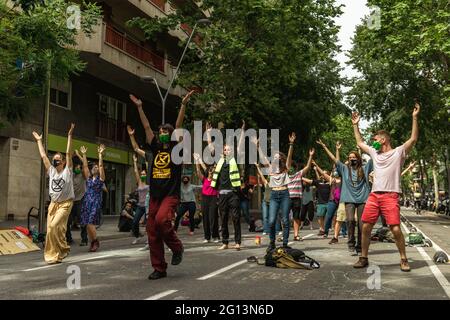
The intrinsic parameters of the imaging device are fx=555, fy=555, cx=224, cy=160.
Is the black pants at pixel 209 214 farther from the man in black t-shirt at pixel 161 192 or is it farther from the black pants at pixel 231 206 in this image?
the man in black t-shirt at pixel 161 192

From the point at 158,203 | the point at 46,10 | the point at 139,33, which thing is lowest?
the point at 158,203

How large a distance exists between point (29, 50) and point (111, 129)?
1529 centimetres

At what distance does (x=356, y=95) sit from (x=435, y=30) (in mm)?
10551

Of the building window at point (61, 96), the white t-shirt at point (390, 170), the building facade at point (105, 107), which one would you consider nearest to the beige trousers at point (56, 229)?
the white t-shirt at point (390, 170)

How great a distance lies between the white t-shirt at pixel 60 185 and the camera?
347 inches

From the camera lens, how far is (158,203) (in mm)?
7000

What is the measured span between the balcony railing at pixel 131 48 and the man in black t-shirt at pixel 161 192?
53.2 feet

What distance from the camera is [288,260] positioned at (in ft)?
26.2

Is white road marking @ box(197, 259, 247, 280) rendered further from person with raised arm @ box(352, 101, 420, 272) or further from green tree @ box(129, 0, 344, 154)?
green tree @ box(129, 0, 344, 154)

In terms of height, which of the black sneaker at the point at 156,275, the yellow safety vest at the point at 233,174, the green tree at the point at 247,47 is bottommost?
the black sneaker at the point at 156,275

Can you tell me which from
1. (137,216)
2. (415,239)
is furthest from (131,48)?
(415,239)

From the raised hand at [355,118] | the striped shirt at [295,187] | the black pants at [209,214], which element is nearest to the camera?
the raised hand at [355,118]
